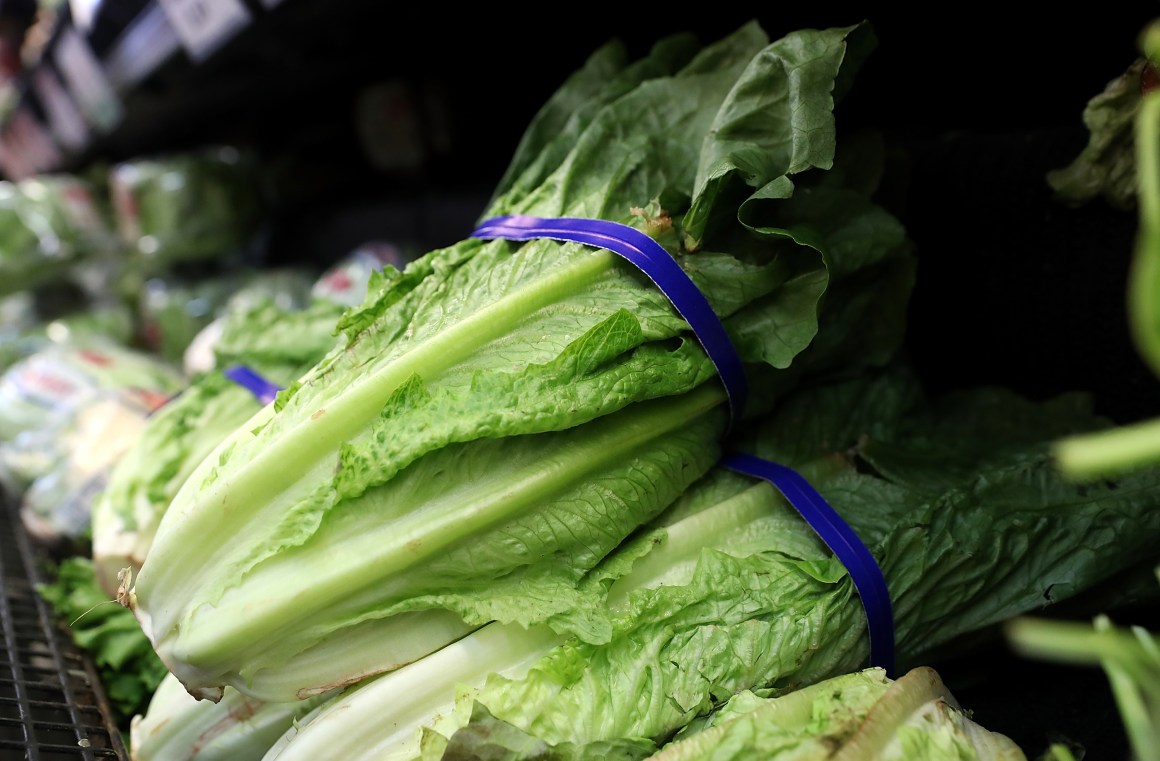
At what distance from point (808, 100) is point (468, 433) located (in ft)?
1.85

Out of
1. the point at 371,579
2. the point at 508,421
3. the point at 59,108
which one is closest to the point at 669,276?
the point at 508,421

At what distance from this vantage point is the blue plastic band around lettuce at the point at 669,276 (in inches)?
39.8

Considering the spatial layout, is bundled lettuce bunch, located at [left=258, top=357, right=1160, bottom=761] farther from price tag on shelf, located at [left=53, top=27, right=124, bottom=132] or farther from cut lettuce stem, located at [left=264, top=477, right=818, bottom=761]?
price tag on shelf, located at [left=53, top=27, right=124, bottom=132]

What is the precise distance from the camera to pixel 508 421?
2.87 feet

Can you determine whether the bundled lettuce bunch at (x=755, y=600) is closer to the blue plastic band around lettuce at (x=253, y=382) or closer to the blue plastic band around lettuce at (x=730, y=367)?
the blue plastic band around lettuce at (x=730, y=367)

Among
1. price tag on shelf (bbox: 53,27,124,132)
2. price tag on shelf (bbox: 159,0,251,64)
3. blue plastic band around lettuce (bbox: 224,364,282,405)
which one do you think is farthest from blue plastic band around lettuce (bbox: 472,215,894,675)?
price tag on shelf (bbox: 53,27,124,132)

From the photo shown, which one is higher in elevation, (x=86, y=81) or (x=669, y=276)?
(x=86, y=81)

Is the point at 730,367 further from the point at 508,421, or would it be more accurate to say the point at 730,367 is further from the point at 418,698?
the point at 418,698

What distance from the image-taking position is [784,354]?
1.04 meters

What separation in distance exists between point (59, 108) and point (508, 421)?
3198mm

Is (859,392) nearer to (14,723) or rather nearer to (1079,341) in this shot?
(1079,341)

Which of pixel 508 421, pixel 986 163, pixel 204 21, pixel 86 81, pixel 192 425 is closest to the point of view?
pixel 508 421

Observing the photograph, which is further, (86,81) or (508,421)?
(86,81)

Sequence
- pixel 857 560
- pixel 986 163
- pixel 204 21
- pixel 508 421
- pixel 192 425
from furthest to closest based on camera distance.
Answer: pixel 204 21 < pixel 192 425 < pixel 986 163 < pixel 857 560 < pixel 508 421
